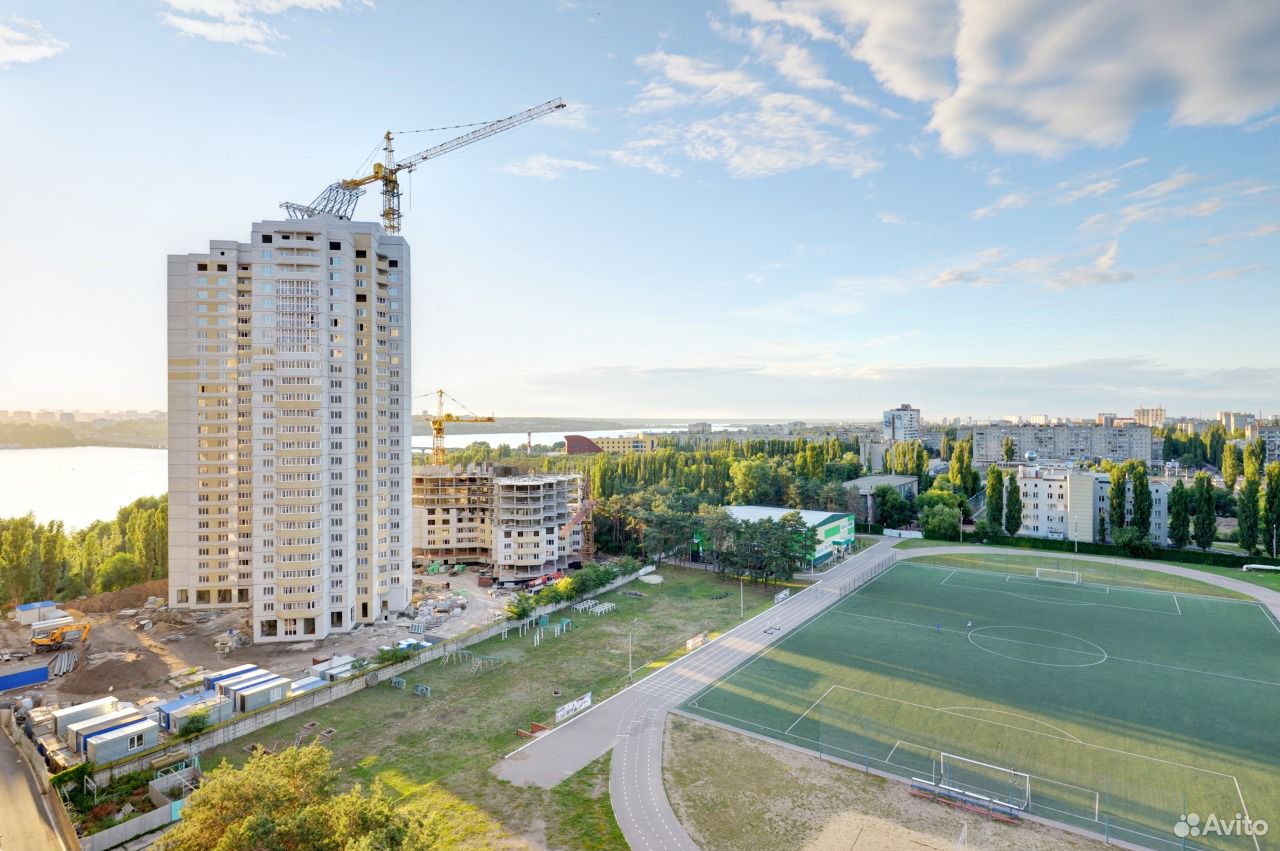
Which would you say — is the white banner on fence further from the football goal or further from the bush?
the football goal

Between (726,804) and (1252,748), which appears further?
(1252,748)

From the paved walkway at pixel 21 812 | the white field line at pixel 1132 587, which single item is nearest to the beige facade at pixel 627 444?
the white field line at pixel 1132 587

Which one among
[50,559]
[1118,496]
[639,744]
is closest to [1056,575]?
[1118,496]

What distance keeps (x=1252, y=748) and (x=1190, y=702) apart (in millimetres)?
5121

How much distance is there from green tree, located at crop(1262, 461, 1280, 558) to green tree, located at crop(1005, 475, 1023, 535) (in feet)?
68.9

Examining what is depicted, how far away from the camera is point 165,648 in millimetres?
42000

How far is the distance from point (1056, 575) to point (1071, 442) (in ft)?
399

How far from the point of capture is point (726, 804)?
77.9 ft

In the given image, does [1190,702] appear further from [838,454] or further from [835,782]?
[838,454]

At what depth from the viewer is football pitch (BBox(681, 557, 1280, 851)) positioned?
80.1ft

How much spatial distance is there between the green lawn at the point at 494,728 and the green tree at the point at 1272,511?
54615mm

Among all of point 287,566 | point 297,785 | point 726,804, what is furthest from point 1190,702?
point 287,566

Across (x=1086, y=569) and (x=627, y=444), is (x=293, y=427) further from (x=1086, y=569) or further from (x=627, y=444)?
(x=627, y=444)

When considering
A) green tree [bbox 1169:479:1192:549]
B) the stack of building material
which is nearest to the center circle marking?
green tree [bbox 1169:479:1192:549]
